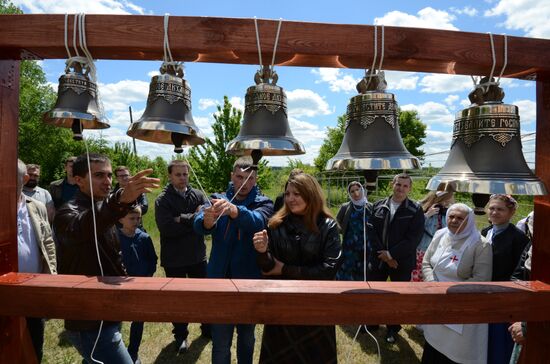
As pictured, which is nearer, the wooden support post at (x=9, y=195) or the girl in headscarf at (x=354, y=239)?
the wooden support post at (x=9, y=195)

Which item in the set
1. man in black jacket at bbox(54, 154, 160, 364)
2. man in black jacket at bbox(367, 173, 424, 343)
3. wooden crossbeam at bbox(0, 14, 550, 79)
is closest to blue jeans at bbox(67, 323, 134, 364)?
man in black jacket at bbox(54, 154, 160, 364)

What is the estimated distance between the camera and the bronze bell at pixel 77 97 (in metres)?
1.84

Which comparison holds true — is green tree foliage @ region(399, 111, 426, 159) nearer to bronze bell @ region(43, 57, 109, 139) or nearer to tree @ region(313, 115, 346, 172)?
tree @ region(313, 115, 346, 172)

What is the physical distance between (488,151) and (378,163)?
0.55 m

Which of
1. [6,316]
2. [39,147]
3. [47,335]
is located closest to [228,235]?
[6,316]

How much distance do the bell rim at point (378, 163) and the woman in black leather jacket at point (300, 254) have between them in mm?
941

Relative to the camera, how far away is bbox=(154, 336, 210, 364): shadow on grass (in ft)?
13.5

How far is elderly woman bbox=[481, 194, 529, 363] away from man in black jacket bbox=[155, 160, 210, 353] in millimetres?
3247

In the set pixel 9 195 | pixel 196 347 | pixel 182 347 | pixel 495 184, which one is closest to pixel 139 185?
pixel 9 195

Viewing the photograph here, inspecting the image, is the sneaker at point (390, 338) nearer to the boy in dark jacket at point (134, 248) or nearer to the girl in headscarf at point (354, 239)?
the girl in headscarf at point (354, 239)

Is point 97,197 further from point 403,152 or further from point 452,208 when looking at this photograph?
point 452,208

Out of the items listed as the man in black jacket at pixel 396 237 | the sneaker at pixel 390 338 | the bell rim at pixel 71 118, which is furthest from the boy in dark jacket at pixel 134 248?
the sneaker at pixel 390 338

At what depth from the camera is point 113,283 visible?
5.89 feet

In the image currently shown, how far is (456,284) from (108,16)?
7.69ft
